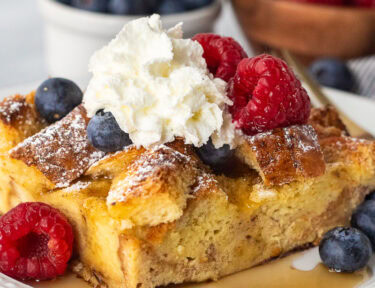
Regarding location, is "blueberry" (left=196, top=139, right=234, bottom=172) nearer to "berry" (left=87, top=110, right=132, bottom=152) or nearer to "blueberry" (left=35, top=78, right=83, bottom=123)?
"berry" (left=87, top=110, right=132, bottom=152)

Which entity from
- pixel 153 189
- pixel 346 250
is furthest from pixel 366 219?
pixel 153 189

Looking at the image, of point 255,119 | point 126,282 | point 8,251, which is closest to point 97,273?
point 126,282

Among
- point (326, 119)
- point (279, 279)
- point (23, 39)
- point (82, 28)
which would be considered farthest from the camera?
point (23, 39)

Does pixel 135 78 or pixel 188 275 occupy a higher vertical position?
pixel 135 78

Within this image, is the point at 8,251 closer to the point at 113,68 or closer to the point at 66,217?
the point at 66,217

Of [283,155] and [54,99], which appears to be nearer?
[283,155]

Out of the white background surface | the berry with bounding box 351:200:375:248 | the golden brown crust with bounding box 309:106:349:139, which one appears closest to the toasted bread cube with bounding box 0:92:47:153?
the golden brown crust with bounding box 309:106:349:139

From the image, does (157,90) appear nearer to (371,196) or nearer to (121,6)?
(371,196)
